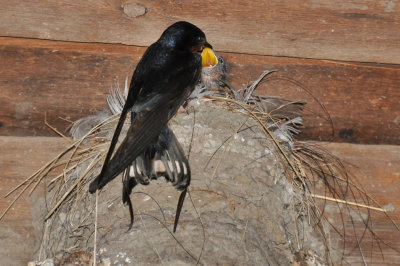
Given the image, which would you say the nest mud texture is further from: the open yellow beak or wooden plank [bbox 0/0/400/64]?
wooden plank [bbox 0/0/400/64]

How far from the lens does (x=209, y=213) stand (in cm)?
194

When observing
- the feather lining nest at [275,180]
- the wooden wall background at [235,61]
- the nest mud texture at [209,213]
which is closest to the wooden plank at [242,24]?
the wooden wall background at [235,61]

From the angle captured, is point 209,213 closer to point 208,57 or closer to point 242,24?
point 208,57

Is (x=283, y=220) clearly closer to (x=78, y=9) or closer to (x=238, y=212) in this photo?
(x=238, y=212)

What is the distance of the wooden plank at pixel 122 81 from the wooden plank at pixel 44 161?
0.11ft

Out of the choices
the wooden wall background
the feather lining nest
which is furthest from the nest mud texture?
the wooden wall background

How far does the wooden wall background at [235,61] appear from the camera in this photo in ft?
7.04

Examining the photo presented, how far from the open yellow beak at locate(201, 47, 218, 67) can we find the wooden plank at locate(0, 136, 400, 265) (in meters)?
0.37

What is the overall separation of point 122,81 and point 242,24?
1.13 feet

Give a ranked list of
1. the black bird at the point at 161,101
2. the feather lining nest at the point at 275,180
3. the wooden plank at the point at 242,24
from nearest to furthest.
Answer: the black bird at the point at 161,101 → the feather lining nest at the point at 275,180 → the wooden plank at the point at 242,24

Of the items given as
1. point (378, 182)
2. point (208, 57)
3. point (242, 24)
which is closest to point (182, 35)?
point (208, 57)

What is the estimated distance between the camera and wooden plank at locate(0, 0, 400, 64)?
7.08 ft

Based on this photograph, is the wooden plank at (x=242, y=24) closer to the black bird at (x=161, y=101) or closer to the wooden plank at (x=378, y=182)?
the black bird at (x=161, y=101)

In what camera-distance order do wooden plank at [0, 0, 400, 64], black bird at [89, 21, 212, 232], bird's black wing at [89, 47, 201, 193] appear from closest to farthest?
1. bird's black wing at [89, 47, 201, 193]
2. black bird at [89, 21, 212, 232]
3. wooden plank at [0, 0, 400, 64]
